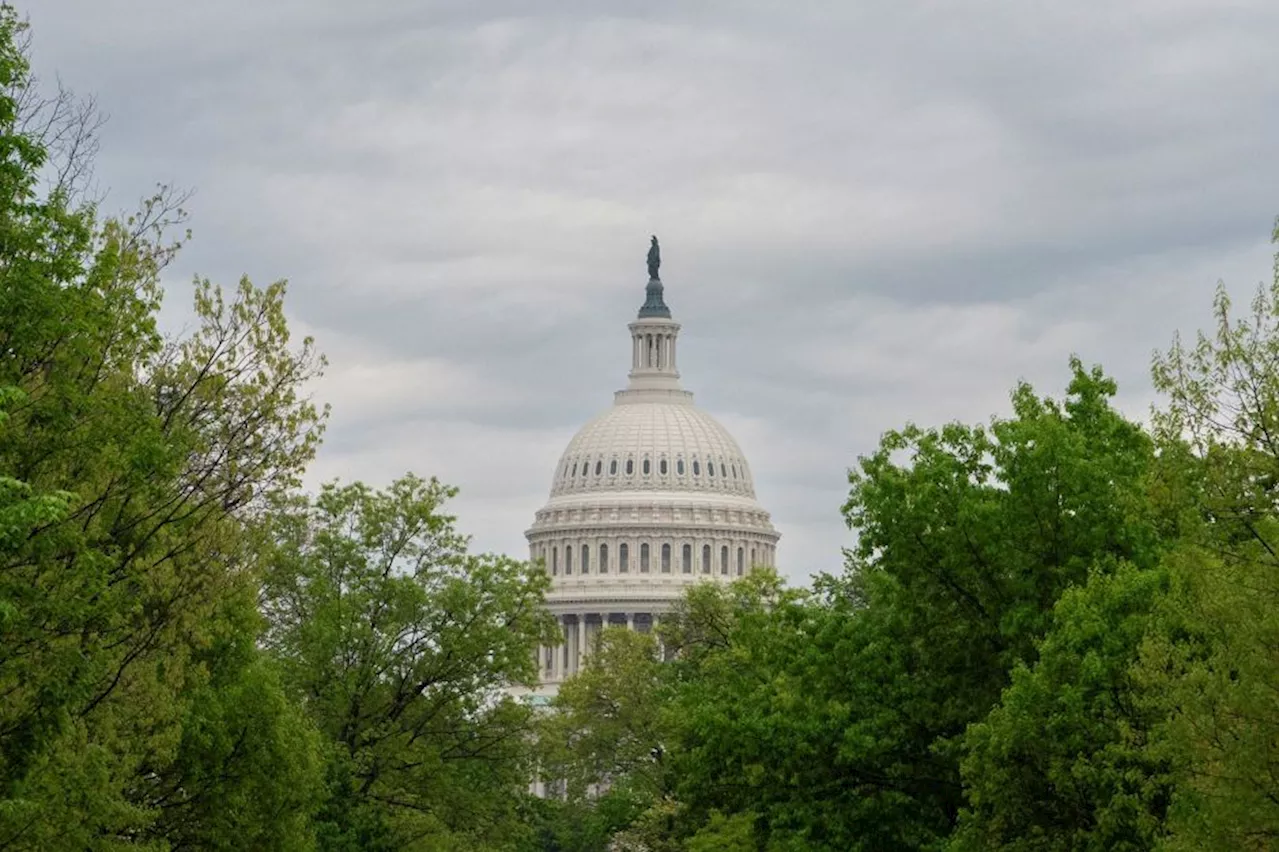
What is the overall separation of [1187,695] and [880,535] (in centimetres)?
1587

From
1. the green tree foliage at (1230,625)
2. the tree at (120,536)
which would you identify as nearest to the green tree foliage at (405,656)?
the tree at (120,536)

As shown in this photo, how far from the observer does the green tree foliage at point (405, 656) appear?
65.4 meters

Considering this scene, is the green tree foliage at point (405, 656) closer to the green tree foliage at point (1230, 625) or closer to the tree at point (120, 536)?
the tree at point (120, 536)

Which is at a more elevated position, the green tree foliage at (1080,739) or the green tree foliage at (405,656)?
the green tree foliage at (405,656)

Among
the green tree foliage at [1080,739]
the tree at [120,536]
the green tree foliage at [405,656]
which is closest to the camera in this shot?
the tree at [120,536]

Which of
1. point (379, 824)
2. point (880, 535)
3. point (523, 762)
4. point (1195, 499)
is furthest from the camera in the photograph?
point (523, 762)

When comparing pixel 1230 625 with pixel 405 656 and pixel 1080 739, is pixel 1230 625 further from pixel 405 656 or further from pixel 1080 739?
pixel 405 656

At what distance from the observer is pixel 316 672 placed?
6544cm

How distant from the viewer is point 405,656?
67.2m

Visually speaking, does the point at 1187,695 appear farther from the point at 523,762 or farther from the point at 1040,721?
the point at 523,762

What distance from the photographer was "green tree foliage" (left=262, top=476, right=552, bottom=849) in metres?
65.4

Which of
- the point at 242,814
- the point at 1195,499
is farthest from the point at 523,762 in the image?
the point at 1195,499

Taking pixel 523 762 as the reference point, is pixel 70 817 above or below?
below

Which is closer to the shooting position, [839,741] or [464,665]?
[839,741]
